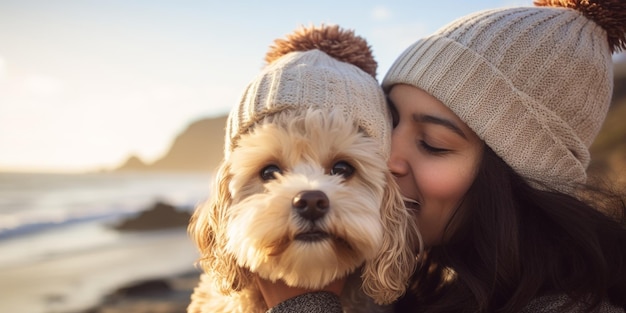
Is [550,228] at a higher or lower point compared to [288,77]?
lower

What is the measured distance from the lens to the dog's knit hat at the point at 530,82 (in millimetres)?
2797

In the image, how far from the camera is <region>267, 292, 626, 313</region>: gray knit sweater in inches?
98.8

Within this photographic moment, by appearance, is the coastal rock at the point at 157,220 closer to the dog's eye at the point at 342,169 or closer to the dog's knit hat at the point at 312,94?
the dog's knit hat at the point at 312,94

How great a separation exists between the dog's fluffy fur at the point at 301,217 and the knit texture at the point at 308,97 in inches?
2.2

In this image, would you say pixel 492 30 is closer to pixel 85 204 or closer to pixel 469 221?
pixel 469 221

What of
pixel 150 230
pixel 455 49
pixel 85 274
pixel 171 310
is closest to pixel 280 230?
pixel 455 49

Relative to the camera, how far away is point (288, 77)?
265 centimetres

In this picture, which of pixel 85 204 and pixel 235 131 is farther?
pixel 85 204

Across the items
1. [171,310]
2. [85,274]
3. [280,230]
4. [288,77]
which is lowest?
[171,310]

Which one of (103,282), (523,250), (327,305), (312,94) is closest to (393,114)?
(312,94)

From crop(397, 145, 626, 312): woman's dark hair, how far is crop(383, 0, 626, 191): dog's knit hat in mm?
144

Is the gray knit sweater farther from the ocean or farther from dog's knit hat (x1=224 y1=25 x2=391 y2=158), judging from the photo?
the ocean

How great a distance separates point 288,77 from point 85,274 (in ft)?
25.5

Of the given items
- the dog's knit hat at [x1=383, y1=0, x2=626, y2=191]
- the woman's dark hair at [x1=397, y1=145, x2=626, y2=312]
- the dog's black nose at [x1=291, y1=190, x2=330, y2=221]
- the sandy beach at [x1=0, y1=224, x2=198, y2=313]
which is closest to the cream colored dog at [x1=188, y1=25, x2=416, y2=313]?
the dog's black nose at [x1=291, y1=190, x2=330, y2=221]
